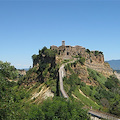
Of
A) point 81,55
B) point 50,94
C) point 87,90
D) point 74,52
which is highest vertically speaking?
point 74,52

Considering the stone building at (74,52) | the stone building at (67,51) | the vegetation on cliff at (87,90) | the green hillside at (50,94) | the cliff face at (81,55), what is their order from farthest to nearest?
the stone building at (74,52), the stone building at (67,51), the cliff face at (81,55), the vegetation on cliff at (87,90), the green hillside at (50,94)

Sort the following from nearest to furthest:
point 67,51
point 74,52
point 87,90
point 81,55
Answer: point 87,90, point 67,51, point 81,55, point 74,52

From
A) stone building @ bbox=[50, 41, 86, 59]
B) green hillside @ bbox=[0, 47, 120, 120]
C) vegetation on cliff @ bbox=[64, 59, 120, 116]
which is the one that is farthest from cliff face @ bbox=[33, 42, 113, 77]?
vegetation on cliff @ bbox=[64, 59, 120, 116]

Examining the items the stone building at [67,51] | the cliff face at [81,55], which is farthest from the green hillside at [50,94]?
the stone building at [67,51]

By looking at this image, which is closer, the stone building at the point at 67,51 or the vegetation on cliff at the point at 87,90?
the vegetation on cliff at the point at 87,90

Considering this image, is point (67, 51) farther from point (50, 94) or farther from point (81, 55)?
point (50, 94)

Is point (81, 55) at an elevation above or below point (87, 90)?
above

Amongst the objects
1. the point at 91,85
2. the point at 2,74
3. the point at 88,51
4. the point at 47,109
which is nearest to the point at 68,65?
the point at 91,85

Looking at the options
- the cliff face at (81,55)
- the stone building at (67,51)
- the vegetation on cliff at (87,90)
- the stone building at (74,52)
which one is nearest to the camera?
the vegetation on cliff at (87,90)

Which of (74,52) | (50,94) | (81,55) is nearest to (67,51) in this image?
(74,52)

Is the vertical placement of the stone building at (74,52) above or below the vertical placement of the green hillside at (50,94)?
above

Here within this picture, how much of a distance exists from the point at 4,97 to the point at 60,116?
7.05 m

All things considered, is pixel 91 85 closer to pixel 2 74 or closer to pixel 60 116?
pixel 60 116

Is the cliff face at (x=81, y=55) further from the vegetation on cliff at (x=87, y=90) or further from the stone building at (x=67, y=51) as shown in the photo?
the vegetation on cliff at (x=87, y=90)
